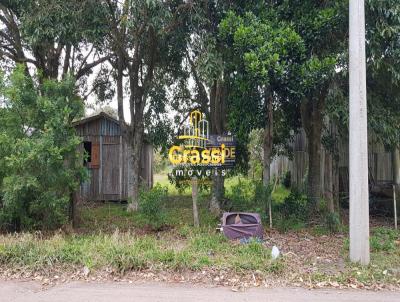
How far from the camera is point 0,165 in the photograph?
816cm

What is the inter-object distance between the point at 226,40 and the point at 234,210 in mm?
4101

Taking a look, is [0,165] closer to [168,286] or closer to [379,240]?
[168,286]

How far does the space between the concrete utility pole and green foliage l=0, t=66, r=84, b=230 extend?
209 inches

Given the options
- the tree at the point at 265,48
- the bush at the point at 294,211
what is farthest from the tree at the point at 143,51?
the bush at the point at 294,211

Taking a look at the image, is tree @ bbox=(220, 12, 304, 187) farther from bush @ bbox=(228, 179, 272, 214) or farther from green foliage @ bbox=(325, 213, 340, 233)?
green foliage @ bbox=(325, 213, 340, 233)

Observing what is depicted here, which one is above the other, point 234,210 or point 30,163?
point 30,163

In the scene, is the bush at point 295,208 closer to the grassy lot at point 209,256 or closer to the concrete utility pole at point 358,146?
the grassy lot at point 209,256

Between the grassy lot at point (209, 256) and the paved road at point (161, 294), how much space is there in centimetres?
37

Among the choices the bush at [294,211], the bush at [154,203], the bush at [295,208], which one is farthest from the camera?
the bush at [295,208]

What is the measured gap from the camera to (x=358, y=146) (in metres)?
6.71

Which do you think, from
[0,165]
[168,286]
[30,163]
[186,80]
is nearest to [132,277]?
[168,286]

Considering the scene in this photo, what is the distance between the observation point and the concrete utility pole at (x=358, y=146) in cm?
668

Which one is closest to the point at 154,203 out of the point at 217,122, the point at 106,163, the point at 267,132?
the point at 267,132

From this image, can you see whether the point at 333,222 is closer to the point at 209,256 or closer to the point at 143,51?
the point at 209,256
